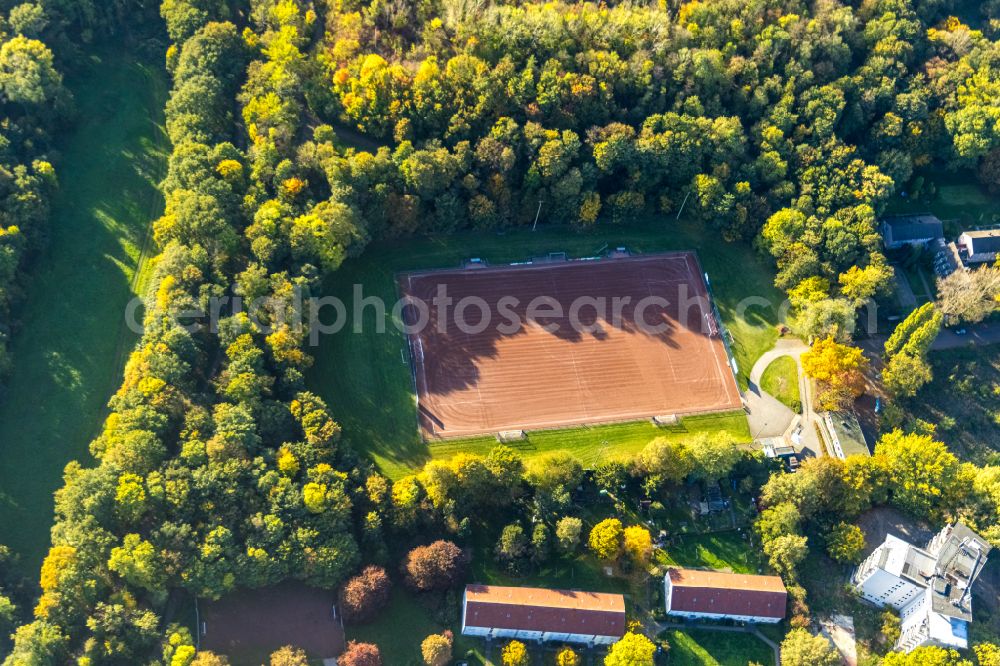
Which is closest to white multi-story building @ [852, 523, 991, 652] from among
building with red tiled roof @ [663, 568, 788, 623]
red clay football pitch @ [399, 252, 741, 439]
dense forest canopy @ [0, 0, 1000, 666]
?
dense forest canopy @ [0, 0, 1000, 666]

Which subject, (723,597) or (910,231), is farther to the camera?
(910,231)

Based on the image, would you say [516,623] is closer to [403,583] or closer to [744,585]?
[403,583]

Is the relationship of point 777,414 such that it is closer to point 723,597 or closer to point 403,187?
point 723,597

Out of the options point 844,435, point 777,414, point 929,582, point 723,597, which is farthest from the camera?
point 777,414

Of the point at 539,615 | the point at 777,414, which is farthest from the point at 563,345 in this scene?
the point at 539,615

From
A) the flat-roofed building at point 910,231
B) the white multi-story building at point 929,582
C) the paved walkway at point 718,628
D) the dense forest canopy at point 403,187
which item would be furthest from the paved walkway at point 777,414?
the flat-roofed building at point 910,231

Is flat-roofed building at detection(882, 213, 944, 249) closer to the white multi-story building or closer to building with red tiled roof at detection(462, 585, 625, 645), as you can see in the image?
the white multi-story building
